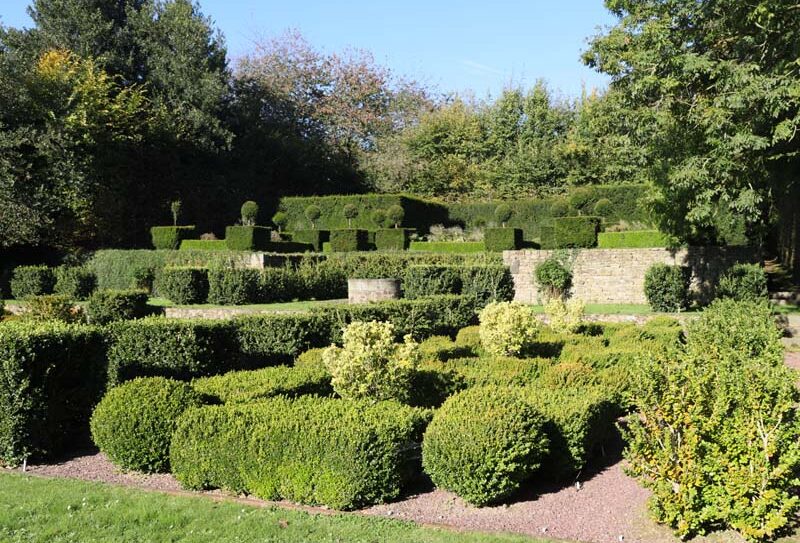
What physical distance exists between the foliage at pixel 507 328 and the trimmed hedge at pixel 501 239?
14919mm

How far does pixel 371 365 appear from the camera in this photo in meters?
6.96

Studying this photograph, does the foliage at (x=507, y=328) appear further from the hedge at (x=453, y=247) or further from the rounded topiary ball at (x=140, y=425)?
the hedge at (x=453, y=247)

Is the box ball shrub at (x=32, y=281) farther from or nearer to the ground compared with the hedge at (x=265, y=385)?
farther from the ground

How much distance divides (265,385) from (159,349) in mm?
2036

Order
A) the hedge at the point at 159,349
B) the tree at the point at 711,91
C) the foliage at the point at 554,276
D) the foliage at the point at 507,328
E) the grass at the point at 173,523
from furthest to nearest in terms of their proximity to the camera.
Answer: the foliage at the point at 554,276, the tree at the point at 711,91, the foliage at the point at 507,328, the hedge at the point at 159,349, the grass at the point at 173,523

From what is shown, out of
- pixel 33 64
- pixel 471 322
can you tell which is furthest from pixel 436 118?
pixel 471 322

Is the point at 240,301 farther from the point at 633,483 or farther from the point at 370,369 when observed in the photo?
the point at 633,483

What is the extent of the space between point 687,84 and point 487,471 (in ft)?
39.8

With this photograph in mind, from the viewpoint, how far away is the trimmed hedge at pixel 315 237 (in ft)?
92.3

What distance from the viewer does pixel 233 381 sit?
7.41 meters

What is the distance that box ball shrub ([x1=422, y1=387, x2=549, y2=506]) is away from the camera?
16.7 ft

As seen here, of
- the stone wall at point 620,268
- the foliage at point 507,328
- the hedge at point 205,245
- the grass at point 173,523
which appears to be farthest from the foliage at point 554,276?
the grass at point 173,523

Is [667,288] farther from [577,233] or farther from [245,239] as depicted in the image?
[245,239]

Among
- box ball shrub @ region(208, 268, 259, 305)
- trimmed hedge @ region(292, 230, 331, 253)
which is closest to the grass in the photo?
box ball shrub @ region(208, 268, 259, 305)
